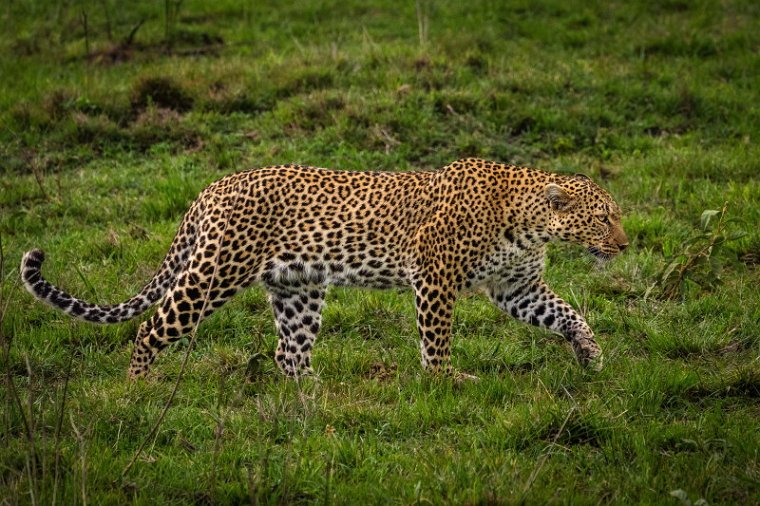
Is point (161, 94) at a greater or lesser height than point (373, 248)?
lesser

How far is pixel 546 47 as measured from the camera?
49.0 feet

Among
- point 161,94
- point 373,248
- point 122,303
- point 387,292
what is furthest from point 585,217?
point 161,94

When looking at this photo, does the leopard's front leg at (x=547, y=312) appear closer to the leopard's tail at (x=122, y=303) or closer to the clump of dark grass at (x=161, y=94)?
the leopard's tail at (x=122, y=303)

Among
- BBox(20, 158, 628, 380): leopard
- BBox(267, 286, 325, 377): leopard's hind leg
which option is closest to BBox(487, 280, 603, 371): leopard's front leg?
BBox(20, 158, 628, 380): leopard

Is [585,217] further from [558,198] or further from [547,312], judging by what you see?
[547,312]

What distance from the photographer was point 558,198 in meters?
7.75

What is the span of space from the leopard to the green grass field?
1.11 ft

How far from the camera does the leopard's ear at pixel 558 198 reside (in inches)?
305

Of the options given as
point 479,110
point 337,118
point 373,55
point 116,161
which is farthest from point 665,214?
point 116,161

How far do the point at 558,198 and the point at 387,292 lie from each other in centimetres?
219

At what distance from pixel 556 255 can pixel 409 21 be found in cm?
717

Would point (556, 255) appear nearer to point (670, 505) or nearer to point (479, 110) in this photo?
point (479, 110)

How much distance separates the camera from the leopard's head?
7.76 meters

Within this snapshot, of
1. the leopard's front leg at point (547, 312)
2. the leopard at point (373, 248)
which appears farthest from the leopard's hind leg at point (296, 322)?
the leopard's front leg at point (547, 312)
